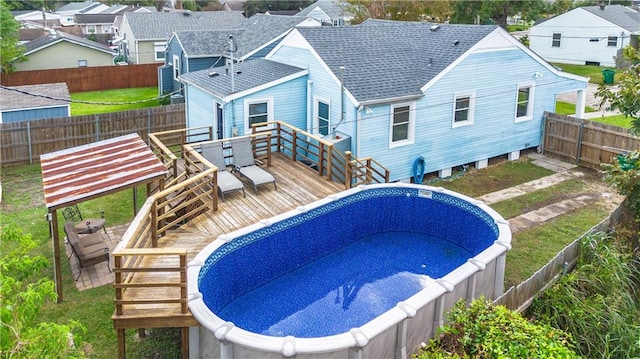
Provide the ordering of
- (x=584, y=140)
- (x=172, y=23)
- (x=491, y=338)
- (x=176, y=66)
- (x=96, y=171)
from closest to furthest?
(x=491, y=338), (x=96, y=171), (x=584, y=140), (x=176, y=66), (x=172, y=23)

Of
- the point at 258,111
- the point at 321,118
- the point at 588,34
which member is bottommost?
the point at 321,118

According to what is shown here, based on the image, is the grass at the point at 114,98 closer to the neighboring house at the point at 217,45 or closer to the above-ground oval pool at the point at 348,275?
the neighboring house at the point at 217,45

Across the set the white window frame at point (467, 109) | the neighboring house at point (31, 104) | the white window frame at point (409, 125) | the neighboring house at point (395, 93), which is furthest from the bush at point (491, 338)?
the neighboring house at point (31, 104)

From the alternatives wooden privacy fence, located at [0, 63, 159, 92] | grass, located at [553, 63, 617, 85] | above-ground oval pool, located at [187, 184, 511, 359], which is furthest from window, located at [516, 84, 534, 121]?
wooden privacy fence, located at [0, 63, 159, 92]

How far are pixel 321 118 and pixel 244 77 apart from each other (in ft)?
9.42

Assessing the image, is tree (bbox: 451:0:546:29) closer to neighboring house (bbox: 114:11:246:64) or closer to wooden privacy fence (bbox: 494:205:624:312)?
neighboring house (bbox: 114:11:246:64)

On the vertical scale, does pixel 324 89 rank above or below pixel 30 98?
above

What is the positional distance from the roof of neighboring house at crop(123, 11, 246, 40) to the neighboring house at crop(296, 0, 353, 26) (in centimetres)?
764

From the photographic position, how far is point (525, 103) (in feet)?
64.8

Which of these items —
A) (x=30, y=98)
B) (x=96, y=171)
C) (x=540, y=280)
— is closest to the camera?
(x=540, y=280)

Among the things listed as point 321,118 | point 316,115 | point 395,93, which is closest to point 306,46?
point 316,115

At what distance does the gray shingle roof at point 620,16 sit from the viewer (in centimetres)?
4016

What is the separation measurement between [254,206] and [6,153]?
11.3 meters

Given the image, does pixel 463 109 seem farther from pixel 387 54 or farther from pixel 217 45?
pixel 217 45
